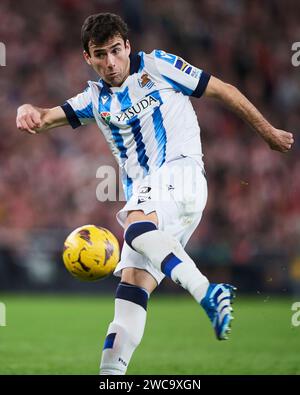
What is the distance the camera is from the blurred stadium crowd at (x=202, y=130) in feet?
53.0

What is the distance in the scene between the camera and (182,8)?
19453mm

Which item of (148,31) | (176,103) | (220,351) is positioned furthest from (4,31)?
(176,103)

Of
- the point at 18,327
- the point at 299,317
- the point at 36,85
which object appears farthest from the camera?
the point at 36,85

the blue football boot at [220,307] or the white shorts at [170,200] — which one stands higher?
the white shorts at [170,200]

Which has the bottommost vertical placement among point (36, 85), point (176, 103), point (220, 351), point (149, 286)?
point (149, 286)

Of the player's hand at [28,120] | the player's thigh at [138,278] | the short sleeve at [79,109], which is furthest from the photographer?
the short sleeve at [79,109]

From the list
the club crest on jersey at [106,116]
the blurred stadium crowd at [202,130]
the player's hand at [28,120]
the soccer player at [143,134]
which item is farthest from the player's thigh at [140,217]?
the blurred stadium crowd at [202,130]

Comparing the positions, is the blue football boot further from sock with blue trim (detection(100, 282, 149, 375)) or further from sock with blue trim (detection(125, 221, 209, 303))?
sock with blue trim (detection(100, 282, 149, 375))

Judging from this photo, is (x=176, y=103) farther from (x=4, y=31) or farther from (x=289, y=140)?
(x=4, y=31)

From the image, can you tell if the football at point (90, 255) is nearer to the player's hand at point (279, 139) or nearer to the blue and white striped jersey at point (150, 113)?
the blue and white striped jersey at point (150, 113)

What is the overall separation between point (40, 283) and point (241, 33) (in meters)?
7.43

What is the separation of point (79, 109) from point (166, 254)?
148 cm

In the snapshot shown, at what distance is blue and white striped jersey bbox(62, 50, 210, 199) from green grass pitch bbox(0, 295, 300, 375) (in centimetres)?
190

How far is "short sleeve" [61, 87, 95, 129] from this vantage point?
20.2ft
